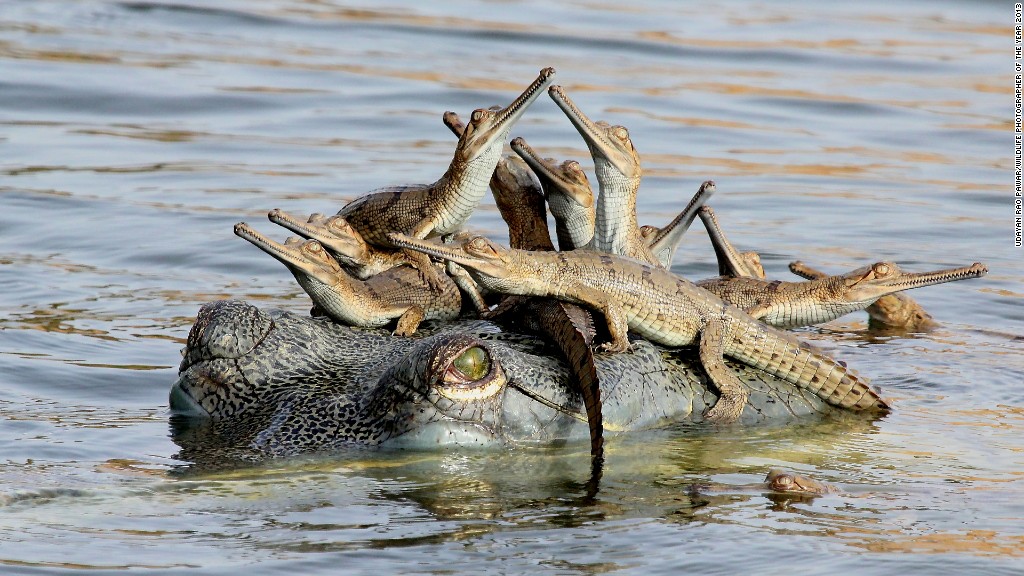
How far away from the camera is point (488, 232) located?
12.7m

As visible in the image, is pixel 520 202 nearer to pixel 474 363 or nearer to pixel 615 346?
pixel 615 346

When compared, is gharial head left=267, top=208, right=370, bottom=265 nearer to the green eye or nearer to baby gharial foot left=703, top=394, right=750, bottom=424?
the green eye

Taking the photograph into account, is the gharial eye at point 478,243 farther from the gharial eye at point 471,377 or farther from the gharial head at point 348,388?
the gharial eye at point 471,377

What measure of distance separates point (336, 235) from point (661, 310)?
1.69m

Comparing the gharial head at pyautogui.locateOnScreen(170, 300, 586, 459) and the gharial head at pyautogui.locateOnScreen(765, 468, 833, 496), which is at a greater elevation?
the gharial head at pyautogui.locateOnScreen(170, 300, 586, 459)

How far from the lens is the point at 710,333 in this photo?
6980mm

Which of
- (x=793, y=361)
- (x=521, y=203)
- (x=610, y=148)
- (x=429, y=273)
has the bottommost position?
(x=793, y=361)

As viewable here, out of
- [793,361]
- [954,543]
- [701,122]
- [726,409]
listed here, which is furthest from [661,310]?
[701,122]

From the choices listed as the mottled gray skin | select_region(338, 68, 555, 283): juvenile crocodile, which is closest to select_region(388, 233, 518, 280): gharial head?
the mottled gray skin

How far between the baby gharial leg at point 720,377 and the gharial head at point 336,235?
1.83 meters

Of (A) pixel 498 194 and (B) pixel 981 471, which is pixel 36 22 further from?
(B) pixel 981 471

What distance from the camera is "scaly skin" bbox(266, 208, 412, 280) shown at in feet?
24.0

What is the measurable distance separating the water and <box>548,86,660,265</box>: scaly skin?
134cm

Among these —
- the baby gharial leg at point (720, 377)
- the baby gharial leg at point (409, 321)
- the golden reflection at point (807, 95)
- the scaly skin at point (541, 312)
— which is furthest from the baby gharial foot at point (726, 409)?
the golden reflection at point (807, 95)
